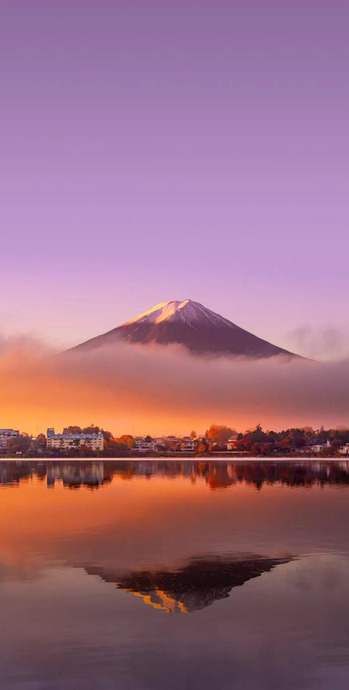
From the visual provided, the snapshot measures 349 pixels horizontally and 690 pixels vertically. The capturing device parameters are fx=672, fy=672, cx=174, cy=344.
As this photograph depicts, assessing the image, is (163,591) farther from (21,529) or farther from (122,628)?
(21,529)

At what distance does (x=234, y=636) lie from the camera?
46.3 feet

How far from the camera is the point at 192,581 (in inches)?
743

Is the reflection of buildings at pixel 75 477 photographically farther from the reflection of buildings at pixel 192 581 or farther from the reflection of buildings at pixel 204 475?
the reflection of buildings at pixel 192 581

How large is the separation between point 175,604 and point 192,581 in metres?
2.60

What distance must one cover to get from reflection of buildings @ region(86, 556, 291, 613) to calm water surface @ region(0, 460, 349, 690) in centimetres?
5

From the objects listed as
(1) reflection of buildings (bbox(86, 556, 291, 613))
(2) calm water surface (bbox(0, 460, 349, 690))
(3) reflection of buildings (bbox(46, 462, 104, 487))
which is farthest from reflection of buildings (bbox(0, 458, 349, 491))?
(1) reflection of buildings (bbox(86, 556, 291, 613))

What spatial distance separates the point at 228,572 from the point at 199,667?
7.91m

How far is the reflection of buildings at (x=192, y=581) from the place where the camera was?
16625 millimetres

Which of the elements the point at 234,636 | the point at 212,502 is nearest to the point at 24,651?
the point at 234,636

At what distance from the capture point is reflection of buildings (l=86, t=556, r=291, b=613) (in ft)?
54.5

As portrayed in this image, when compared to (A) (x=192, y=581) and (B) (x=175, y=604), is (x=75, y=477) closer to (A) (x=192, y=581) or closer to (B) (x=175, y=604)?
(A) (x=192, y=581)

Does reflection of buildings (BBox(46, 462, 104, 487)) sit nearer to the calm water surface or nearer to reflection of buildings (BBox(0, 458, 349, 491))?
reflection of buildings (BBox(0, 458, 349, 491))

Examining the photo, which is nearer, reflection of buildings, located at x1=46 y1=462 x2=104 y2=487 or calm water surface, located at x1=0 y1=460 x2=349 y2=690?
calm water surface, located at x1=0 y1=460 x2=349 y2=690

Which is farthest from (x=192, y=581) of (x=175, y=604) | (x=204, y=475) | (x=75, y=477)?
(x=204, y=475)
